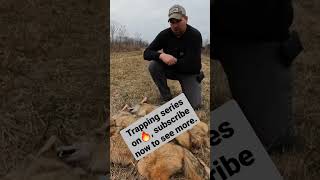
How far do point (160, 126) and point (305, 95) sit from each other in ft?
3.91

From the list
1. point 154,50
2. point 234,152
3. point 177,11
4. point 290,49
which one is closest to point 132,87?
point 154,50

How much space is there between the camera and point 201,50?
2650mm

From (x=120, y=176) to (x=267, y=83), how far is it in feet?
2.69

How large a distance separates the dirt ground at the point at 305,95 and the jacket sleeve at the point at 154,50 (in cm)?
34

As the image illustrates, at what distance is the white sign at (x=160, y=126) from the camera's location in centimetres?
250

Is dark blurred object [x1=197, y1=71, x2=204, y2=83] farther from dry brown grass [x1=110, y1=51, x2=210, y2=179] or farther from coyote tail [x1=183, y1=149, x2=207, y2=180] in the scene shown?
coyote tail [x1=183, y1=149, x2=207, y2=180]

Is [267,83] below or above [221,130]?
above

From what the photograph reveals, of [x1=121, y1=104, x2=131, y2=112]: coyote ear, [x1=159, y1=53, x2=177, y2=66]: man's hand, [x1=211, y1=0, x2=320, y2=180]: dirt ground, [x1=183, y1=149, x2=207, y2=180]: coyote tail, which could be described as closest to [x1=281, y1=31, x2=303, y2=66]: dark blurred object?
[x1=211, y1=0, x2=320, y2=180]: dirt ground

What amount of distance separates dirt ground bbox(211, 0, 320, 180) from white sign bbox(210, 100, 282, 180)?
0.13 meters

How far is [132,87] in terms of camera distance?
2.82 metres

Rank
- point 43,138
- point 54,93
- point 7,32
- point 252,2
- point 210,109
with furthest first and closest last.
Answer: point 7,32 < point 54,93 < point 43,138 < point 210,109 < point 252,2

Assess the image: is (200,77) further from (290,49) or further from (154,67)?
(290,49)

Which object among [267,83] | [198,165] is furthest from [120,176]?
[267,83]

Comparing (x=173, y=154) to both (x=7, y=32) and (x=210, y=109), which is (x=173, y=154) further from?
(x=7, y=32)
